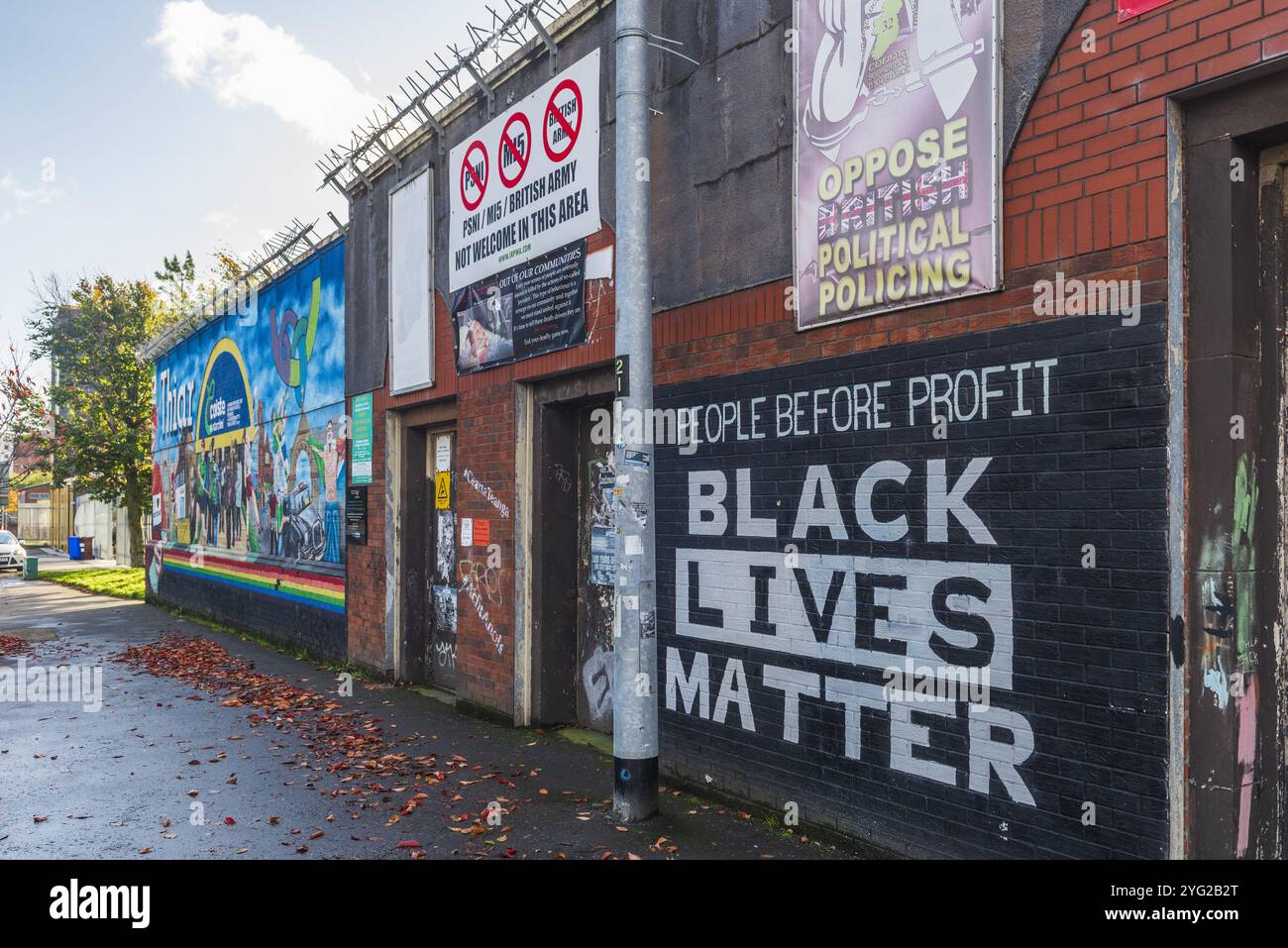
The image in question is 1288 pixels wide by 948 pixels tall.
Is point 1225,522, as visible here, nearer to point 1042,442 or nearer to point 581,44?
point 1042,442

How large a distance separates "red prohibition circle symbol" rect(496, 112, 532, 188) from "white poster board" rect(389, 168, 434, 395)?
1.54 metres

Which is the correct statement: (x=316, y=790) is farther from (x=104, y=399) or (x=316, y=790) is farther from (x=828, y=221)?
(x=104, y=399)

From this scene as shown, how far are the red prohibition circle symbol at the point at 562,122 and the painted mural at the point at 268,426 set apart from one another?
500 cm

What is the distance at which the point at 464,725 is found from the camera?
8133 millimetres

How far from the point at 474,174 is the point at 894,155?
5283mm

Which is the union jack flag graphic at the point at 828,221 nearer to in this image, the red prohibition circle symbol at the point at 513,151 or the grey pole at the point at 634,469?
the grey pole at the point at 634,469

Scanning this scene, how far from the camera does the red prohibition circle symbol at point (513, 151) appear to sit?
819cm

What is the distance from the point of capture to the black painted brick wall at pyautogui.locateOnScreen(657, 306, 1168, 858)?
3676mm

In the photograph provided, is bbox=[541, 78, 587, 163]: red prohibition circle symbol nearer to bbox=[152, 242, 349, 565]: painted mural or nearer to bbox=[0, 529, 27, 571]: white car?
bbox=[152, 242, 349, 565]: painted mural

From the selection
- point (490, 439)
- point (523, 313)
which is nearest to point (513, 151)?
point (523, 313)

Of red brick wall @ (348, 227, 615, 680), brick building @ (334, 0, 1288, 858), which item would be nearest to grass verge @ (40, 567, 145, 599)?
red brick wall @ (348, 227, 615, 680)

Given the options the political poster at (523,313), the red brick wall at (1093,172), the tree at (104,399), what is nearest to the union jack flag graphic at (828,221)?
the red brick wall at (1093,172)

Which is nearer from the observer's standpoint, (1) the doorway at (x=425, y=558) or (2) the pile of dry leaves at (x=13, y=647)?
(1) the doorway at (x=425, y=558)
